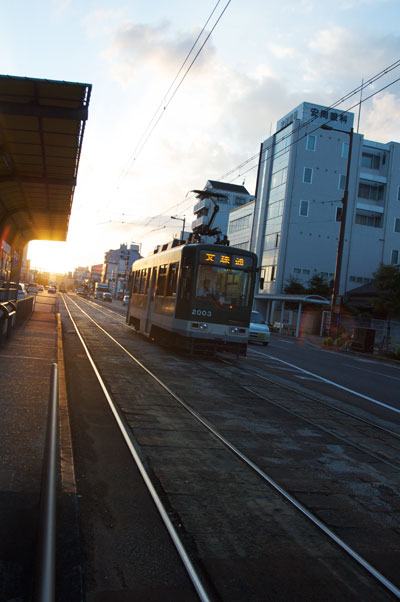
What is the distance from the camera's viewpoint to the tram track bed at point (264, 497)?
10.3 feet

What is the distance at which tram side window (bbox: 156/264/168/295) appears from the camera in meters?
16.4

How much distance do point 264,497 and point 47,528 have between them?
201 cm

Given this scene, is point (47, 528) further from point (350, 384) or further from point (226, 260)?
point (226, 260)

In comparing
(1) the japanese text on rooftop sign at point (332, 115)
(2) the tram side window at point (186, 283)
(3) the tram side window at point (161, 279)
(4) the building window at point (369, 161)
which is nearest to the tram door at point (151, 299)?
(3) the tram side window at point (161, 279)

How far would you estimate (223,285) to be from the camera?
14445mm

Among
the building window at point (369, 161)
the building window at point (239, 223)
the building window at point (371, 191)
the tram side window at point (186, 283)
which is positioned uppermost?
the building window at point (369, 161)

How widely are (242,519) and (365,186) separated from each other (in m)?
53.9

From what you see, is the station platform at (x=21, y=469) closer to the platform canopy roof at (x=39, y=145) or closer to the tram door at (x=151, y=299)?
the platform canopy roof at (x=39, y=145)

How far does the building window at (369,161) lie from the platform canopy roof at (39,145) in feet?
133

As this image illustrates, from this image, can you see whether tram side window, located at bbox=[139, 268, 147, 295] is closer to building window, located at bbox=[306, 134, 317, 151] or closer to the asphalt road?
the asphalt road

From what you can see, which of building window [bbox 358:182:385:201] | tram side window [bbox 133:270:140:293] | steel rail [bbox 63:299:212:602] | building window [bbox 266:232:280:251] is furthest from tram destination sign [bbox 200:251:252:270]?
building window [bbox 358:182:385:201]

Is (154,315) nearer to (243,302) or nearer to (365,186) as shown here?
(243,302)

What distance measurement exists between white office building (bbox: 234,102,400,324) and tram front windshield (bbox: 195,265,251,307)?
35687 millimetres

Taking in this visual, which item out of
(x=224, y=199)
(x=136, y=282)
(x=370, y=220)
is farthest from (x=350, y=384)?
(x=224, y=199)
